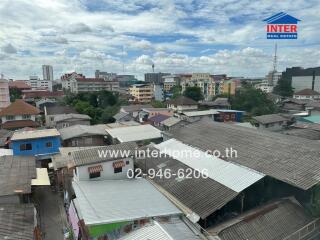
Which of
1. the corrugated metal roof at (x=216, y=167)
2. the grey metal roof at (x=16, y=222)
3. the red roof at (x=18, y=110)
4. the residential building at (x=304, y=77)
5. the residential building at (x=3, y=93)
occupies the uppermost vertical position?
the residential building at (x=304, y=77)

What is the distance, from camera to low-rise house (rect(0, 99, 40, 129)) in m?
33.1

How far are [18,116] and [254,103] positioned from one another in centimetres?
4095

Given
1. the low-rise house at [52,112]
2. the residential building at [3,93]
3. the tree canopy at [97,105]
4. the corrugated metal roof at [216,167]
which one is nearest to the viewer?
the corrugated metal roof at [216,167]

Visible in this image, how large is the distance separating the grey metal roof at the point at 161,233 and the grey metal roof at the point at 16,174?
24.2 feet

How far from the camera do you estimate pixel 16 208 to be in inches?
472

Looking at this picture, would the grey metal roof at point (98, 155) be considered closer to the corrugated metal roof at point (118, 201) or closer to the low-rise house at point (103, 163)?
the low-rise house at point (103, 163)

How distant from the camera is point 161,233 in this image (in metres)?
8.75

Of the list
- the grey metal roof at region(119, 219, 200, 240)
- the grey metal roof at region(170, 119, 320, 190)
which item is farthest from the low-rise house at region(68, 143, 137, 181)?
the grey metal roof at region(119, 219, 200, 240)

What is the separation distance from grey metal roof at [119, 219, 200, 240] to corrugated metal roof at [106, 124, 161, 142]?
563 inches

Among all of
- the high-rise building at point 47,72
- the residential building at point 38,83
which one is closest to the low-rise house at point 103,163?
the residential building at point 38,83

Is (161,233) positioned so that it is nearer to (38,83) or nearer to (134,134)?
(134,134)

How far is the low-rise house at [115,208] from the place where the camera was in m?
9.98

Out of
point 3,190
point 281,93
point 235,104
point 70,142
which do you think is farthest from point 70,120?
point 281,93

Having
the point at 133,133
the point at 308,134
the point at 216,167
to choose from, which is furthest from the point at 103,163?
the point at 308,134
